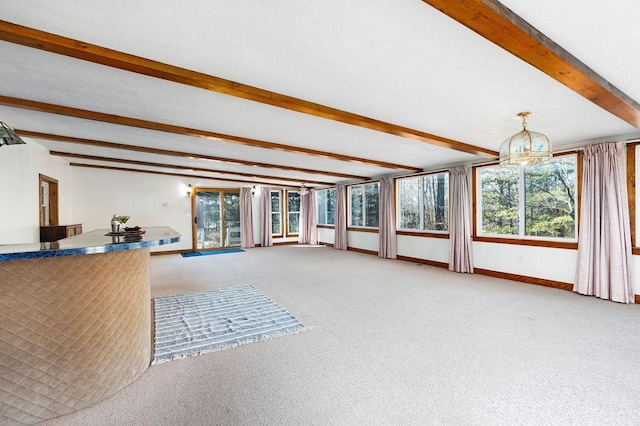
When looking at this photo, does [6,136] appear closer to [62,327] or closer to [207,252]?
[62,327]

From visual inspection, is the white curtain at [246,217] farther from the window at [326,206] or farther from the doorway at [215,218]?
the window at [326,206]

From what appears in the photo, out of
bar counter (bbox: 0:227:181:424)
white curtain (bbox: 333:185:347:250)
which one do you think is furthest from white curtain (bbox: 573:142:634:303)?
white curtain (bbox: 333:185:347:250)

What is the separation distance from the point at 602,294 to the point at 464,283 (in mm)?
1727

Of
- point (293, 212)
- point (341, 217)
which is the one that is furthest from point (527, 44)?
point (293, 212)

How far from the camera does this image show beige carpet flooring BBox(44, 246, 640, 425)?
185 centimetres

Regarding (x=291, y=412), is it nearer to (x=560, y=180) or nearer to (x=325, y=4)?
(x=325, y=4)

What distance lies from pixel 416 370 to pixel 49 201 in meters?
7.79

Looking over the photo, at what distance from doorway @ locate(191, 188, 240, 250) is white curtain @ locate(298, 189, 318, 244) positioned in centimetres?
242

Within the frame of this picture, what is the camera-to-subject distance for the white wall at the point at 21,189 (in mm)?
4082

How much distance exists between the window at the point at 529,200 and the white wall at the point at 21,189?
7.68m

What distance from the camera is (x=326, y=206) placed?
11.1 metres

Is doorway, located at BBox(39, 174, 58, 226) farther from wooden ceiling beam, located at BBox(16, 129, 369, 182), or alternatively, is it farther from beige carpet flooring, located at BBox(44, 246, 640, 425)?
beige carpet flooring, located at BBox(44, 246, 640, 425)

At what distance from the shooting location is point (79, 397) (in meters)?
1.96

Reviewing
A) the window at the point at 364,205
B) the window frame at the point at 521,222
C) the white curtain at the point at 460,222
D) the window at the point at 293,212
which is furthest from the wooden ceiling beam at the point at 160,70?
the window at the point at 293,212
